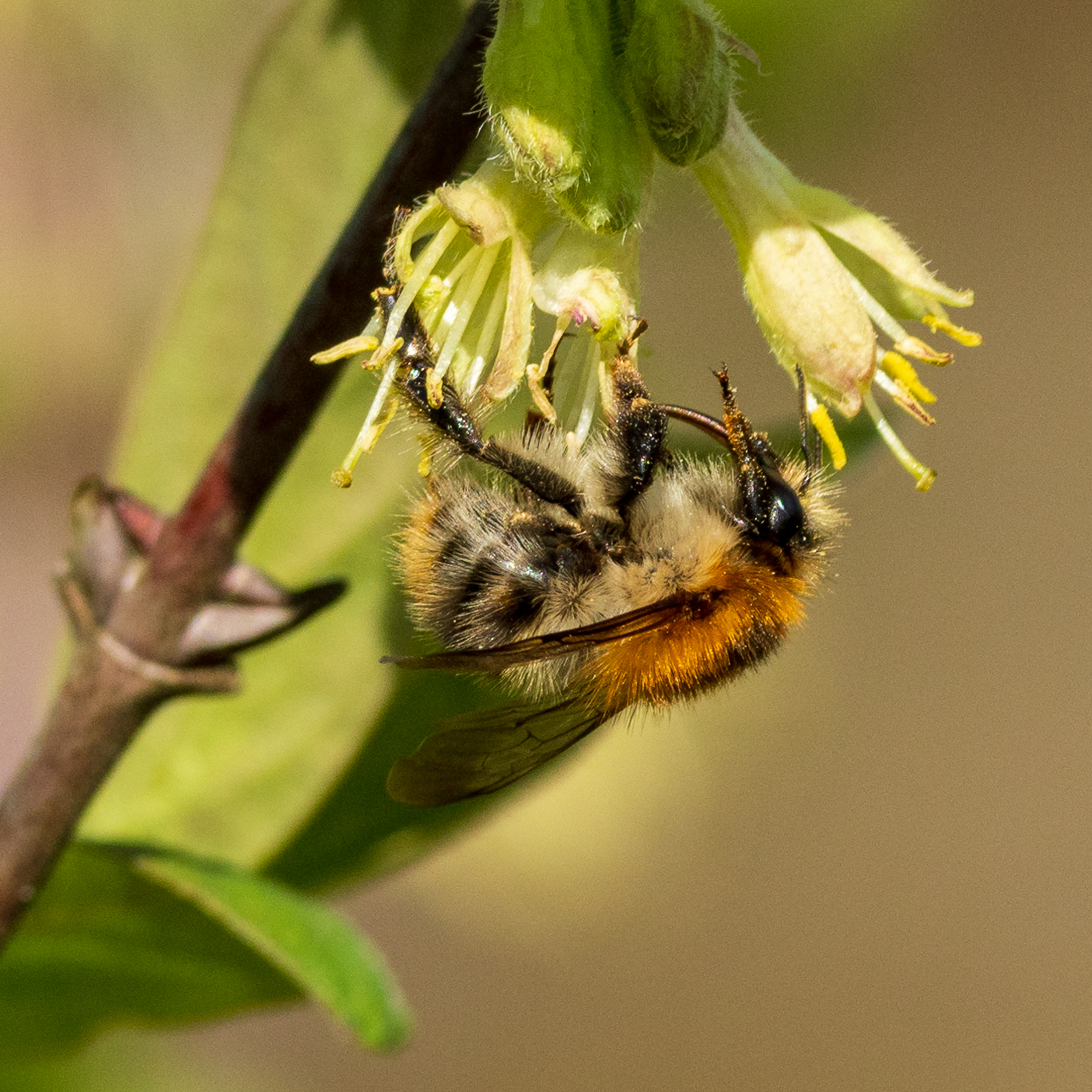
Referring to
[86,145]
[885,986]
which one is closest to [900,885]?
[885,986]

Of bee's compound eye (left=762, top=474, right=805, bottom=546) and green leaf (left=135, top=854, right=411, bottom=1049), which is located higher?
bee's compound eye (left=762, top=474, right=805, bottom=546)

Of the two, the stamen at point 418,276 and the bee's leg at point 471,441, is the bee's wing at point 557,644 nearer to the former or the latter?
the bee's leg at point 471,441

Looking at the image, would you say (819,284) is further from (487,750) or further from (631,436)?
(487,750)

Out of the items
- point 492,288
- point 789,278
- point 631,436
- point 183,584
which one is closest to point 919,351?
point 789,278

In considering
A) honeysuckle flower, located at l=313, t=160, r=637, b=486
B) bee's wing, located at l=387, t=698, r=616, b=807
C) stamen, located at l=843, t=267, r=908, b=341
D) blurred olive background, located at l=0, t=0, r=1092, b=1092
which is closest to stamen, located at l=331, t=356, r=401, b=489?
honeysuckle flower, located at l=313, t=160, r=637, b=486

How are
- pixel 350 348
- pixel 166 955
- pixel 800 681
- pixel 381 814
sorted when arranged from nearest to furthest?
pixel 350 348, pixel 166 955, pixel 381 814, pixel 800 681

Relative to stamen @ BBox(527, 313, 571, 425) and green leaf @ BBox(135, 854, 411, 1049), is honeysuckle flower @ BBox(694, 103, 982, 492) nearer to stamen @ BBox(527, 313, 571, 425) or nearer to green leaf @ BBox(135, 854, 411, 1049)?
stamen @ BBox(527, 313, 571, 425)

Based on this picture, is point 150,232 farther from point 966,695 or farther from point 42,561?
point 966,695
